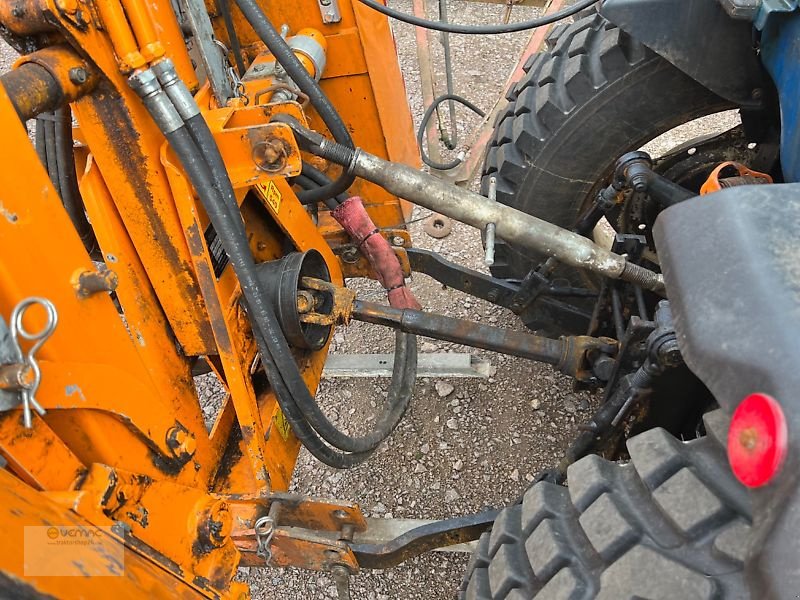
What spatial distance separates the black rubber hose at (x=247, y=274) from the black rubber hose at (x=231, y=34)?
1.73 feet

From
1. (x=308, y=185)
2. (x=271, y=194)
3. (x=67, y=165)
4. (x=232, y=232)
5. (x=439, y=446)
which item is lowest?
(x=439, y=446)

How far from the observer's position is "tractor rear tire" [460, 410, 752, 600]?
841 mm

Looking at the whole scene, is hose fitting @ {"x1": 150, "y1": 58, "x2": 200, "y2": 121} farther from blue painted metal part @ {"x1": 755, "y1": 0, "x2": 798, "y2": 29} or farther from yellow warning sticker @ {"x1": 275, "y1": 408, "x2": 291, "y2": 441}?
blue painted metal part @ {"x1": 755, "y1": 0, "x2": 798, "y2": 29}

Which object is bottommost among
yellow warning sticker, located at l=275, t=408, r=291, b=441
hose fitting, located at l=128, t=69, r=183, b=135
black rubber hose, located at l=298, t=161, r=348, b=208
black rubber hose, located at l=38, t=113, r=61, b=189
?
yellow warning sticker, located at l=275, t=408, r=291, b=441

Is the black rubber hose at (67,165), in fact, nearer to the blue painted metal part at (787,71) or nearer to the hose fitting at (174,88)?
the hose fitting at (174,88)

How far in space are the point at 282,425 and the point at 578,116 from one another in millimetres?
1225

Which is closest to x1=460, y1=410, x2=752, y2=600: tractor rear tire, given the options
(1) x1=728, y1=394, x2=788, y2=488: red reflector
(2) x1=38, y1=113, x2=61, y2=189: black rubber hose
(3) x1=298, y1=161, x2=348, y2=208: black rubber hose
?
(1) x1=728, y1=394, x2=788, y2=488: red reflector

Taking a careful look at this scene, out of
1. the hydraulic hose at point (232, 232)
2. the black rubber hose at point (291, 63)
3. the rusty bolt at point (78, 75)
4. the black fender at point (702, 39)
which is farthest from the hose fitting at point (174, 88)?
the black fender at point (702, 39)

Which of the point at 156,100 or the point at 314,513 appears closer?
the point at 156,100

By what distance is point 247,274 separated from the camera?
1371mm

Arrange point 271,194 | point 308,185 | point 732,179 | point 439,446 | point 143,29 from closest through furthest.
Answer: point 143,29 < point 732,179 < point 271,194 < point 308,185 < point 439,446

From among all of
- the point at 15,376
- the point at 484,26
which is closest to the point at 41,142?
the point at 15,376

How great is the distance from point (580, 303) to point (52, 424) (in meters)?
1.67

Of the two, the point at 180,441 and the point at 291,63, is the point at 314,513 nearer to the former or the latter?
the point at 180,441
